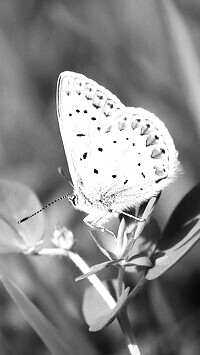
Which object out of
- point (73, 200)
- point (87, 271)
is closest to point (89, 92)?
point (73, 200)

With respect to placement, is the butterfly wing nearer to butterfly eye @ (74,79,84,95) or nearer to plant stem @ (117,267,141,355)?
butterfly eye @ (74,79,84,95)

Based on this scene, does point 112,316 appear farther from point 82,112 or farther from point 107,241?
point 82,112

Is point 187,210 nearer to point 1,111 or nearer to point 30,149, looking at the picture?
point 30,149

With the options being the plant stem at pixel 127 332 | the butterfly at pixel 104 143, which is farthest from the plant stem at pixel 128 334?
the butterfly at pixel 104 143

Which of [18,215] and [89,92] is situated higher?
[89,92]

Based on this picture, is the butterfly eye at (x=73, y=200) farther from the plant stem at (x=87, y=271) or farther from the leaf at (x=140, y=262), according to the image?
the leaf at (x=140, y=262)
